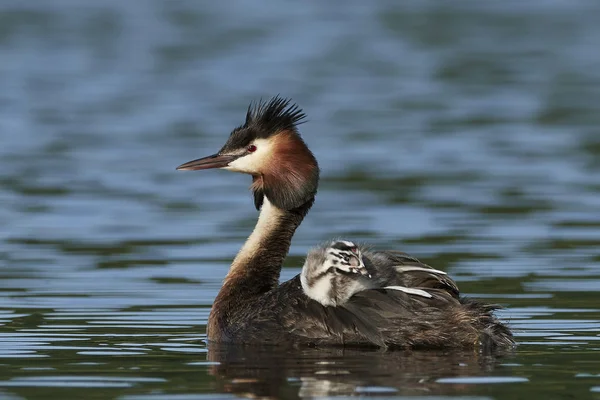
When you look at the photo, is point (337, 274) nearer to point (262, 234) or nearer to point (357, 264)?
point (357, 264)

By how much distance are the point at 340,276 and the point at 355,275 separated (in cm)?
10

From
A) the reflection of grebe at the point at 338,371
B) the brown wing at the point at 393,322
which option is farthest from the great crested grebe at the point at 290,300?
the reflection of grebe at the point at 338,371

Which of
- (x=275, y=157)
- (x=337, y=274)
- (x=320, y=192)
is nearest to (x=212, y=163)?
(x=275, y=157)

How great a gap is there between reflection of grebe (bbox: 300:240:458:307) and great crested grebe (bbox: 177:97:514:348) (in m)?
0.03

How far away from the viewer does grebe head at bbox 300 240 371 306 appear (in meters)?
10.8

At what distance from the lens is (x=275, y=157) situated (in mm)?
12430

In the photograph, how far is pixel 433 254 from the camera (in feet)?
51.9

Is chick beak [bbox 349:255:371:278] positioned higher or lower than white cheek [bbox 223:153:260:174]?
lower

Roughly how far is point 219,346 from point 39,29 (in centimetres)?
3407

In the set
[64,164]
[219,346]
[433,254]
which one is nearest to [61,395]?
[219,346]

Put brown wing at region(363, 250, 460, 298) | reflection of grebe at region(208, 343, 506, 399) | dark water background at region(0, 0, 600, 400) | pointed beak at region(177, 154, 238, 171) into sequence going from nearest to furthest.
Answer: reflection of grebe at region(208, 343, 506, 399) < dark water background at region(0, 0, 600, 400) < brown wing at region(363, 250, 460, 298) < pointed beak at region(177, 154, 238, 171)

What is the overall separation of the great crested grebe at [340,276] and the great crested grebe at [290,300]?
6 centimetres

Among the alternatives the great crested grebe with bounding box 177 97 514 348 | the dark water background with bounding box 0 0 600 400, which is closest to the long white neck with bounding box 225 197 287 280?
the great crested grebe with bounding box 177 97 514 348

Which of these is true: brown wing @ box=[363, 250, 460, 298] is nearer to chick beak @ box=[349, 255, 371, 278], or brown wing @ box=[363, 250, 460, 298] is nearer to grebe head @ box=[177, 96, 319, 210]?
chick beak @ box=[349, 255, 371, 278]
